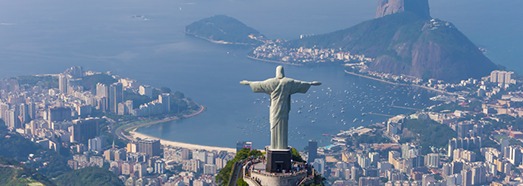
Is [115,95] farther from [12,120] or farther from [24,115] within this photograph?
[12,120]

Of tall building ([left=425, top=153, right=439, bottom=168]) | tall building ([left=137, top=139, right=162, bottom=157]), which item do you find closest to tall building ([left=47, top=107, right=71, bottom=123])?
tall building ([left=137, top=139, right=162, bottom=157])

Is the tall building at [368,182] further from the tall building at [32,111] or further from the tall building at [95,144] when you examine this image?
the tall building at [32,111]

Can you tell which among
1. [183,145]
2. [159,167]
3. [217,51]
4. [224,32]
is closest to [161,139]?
[183,145]

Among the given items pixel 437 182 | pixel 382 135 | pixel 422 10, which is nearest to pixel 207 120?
pixel 382 135

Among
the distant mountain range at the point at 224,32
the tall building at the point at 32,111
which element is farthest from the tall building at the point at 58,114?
the distant mountain range at the point at 224,32

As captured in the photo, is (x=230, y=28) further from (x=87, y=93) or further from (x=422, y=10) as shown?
(x=87, y=93)

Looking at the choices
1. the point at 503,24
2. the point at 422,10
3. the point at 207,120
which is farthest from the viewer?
the point at 503,24

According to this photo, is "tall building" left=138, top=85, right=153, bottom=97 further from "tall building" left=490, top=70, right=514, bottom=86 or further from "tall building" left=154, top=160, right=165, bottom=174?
"tall building" left=490, top=70, right=514, bottom=86
